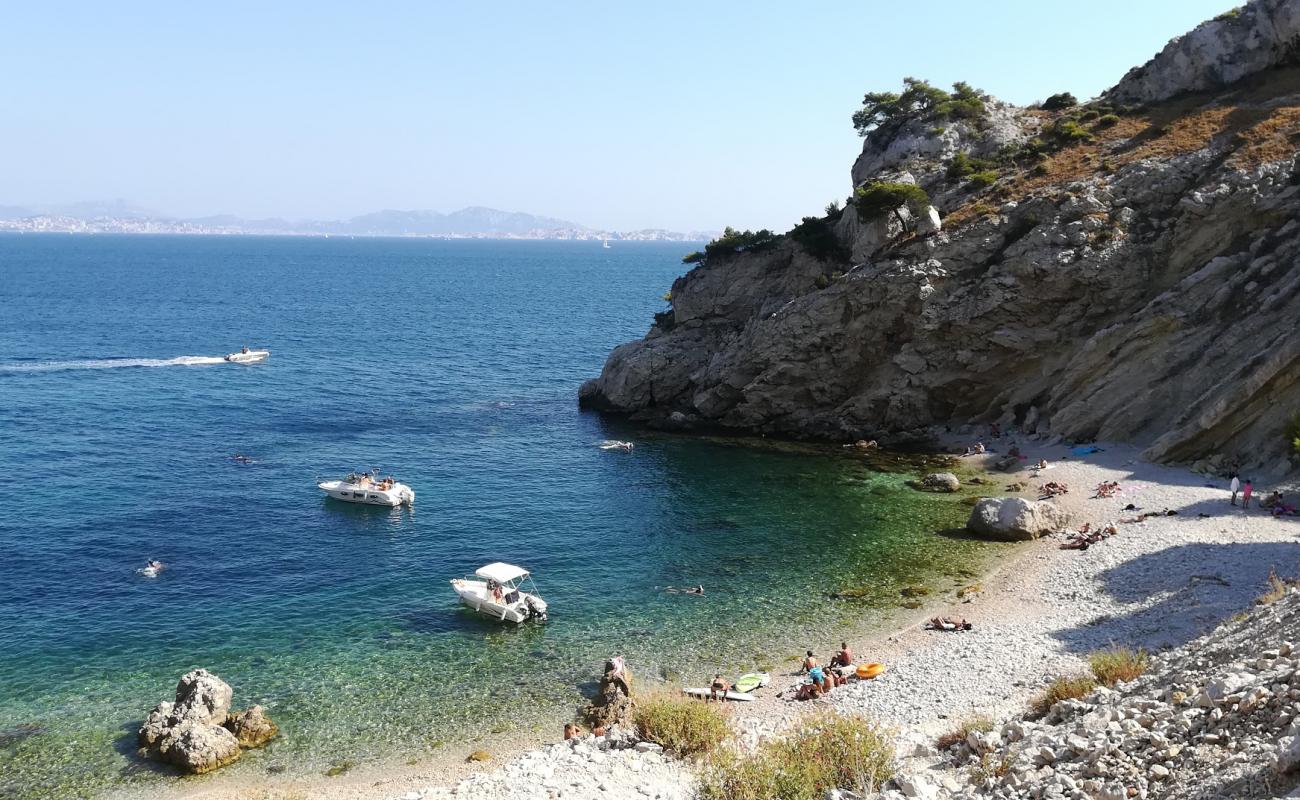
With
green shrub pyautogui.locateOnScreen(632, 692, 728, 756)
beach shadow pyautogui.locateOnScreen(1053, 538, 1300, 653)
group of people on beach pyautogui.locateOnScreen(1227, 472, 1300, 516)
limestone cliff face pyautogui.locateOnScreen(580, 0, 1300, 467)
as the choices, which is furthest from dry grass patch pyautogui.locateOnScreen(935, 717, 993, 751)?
limestone cliff face pyautogui.locateOnScreen(580, 0, 1300, 467)

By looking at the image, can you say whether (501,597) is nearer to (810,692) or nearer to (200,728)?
(200,728)

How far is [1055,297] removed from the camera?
58.1 meters

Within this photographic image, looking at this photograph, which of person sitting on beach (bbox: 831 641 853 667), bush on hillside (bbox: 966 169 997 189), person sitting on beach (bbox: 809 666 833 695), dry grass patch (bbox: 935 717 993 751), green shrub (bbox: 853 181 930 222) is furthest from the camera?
bush on hillside (bbox: 966 169 997 189)

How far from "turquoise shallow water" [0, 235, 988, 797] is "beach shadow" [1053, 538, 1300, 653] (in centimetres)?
746

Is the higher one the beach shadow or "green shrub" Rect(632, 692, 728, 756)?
the beach shadow

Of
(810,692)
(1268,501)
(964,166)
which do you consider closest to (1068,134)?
(964,166)

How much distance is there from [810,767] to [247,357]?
84.8 metres

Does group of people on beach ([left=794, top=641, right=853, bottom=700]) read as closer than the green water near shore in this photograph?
No

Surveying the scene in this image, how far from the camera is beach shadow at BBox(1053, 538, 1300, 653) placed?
29.9 m

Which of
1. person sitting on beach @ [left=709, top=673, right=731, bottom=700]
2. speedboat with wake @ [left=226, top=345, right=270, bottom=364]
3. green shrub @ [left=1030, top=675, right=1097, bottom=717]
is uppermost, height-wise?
speedboat with wake @ [left=226, top=345, right=270, bottom=364]

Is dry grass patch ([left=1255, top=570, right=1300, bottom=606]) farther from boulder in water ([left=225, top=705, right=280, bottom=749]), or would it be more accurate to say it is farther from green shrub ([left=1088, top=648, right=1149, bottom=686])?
boulder in water ([left=225, top=705, right=280, bottom=749])

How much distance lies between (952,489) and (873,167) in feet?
113

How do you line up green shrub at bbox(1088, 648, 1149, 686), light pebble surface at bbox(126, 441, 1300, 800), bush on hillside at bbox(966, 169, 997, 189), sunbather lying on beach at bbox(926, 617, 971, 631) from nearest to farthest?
green shrub at bbox(1088, 648, 1149, 686) → light pebble surface at bbox(126, 441, 1300, 800) → sunbather lying on beach at bbox(926, 617, 971, 631) → bush on hillside at bbox(966, 169, 997, 189)

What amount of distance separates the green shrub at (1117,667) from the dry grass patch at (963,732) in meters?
3.05
